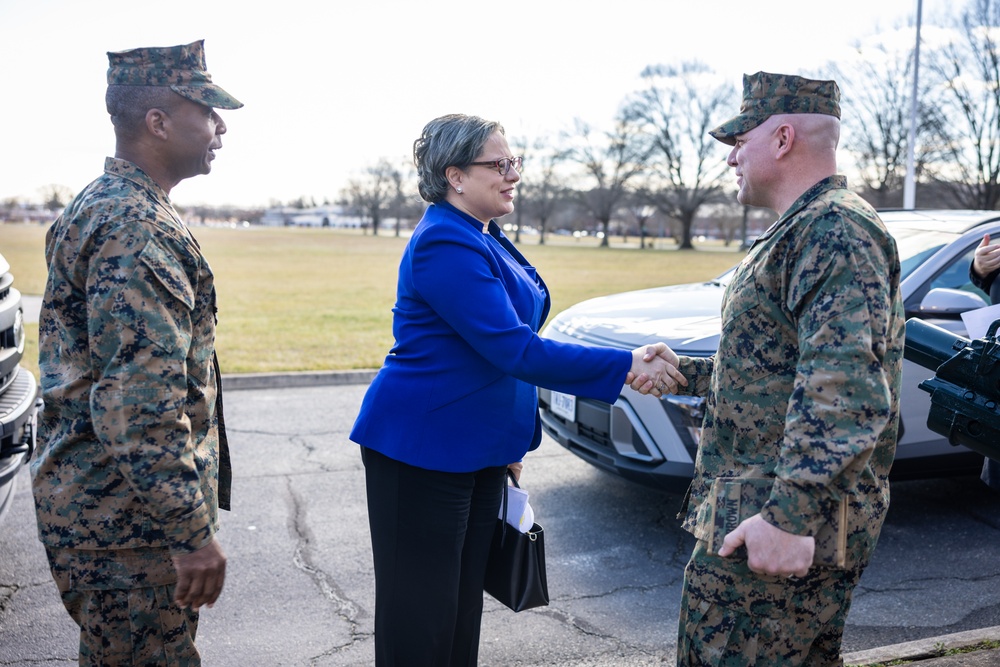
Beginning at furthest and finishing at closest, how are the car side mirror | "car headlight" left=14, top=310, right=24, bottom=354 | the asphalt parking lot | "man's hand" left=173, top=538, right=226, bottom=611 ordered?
1. the car side mirror
2. "car headlight" left=14, top=310, right=24, bottom=354
3. the asphalt parking lot
4. "man's hand" left=173, top=538, right=226, bottom=611

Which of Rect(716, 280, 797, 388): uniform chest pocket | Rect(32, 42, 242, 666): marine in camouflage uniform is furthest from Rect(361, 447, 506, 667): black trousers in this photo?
Rect(716, 280, 797, 388): uniform chest pocket

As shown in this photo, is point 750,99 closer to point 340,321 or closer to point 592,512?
point 592,512

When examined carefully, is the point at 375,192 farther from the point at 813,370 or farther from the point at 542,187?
the point at 813,370

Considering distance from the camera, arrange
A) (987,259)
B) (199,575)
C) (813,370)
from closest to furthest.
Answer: (813,370) → (199,575) → (987,259)

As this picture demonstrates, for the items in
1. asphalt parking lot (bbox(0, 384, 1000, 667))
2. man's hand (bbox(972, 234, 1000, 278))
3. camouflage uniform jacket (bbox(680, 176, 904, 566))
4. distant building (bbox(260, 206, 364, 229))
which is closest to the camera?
camouflage uniform jacket (bbox(680, 176, 904, 566))

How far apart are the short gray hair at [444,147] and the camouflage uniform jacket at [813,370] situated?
2.86 ft

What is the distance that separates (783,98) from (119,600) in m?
2.02

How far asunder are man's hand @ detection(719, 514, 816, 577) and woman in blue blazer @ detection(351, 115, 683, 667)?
71 centimetres

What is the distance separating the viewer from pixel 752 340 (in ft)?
6.55

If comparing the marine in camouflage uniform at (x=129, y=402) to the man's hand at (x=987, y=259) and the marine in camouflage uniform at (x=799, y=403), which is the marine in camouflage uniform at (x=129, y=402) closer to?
the marine in camouflage uniform at (x=799, y=403)

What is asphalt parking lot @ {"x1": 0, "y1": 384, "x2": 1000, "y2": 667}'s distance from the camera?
11.4 ft

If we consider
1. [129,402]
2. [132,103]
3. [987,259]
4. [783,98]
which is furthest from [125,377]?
[987,259]

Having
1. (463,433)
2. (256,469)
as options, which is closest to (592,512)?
(256,469)

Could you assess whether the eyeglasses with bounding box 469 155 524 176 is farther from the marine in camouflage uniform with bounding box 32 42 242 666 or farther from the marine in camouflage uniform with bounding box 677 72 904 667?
the marine in camouflage uniform with bounding box 32 42 242 666
